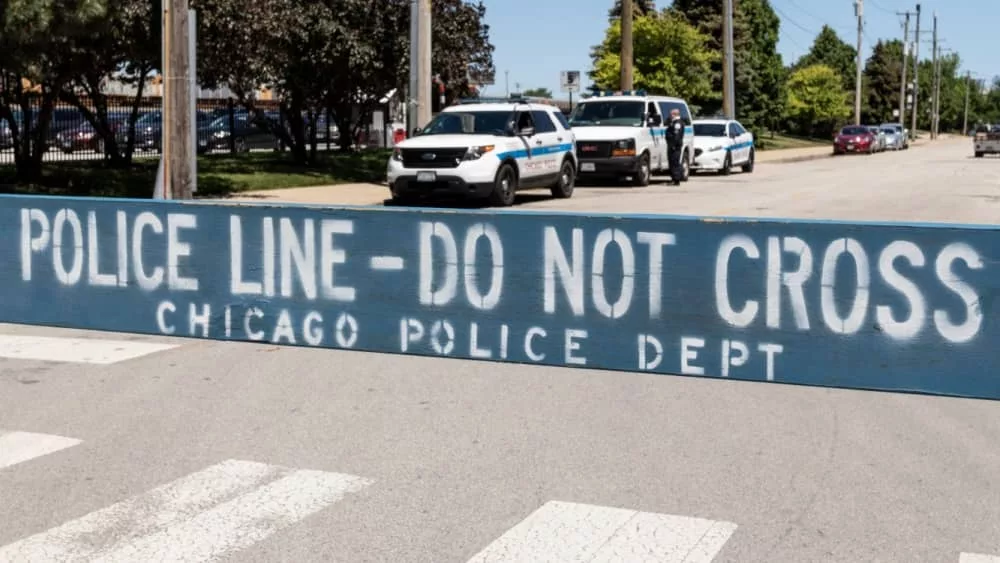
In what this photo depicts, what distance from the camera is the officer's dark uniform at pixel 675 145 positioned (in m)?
30.2

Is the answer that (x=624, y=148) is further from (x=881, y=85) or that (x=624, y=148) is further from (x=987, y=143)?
(x=881, y=85)

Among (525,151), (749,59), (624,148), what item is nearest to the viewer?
(525,151)

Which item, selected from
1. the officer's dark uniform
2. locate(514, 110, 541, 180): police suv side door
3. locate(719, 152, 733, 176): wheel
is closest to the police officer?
the officer's dark uniform

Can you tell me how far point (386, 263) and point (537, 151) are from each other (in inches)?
587

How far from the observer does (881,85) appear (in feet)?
380

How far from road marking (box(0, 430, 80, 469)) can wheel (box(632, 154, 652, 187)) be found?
906 inches

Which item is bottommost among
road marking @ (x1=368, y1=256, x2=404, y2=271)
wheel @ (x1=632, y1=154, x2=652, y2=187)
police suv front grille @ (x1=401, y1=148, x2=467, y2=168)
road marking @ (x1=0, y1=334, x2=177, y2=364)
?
road marking @ (x1=0, y1=334, x2=177, y2=364)

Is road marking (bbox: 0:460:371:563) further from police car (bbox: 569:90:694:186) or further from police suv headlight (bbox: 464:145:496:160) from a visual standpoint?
police car (bbox: 569:90:694:186)

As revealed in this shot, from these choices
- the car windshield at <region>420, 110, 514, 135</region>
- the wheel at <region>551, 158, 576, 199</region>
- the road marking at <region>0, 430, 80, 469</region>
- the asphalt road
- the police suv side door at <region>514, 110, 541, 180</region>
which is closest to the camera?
the asphalt road

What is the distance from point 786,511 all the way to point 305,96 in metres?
29.1

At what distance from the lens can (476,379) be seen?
8.56 meters

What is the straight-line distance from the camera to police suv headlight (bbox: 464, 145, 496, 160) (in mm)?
21375

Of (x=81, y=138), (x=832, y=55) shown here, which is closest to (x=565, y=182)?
(x=81, y=138)

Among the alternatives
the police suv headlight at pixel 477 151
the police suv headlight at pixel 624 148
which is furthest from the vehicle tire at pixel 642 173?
the police suv headlight at pixel 477 151
